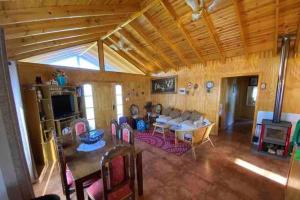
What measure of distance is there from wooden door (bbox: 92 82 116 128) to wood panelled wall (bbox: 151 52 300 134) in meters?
2.63

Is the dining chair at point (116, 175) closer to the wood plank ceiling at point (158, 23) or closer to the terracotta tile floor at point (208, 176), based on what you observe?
the terracotta tile floor at point (208, 176)

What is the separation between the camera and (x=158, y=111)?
652 centimetres

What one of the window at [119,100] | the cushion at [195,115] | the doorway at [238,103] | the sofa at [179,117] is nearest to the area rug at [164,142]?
the sofa at [179,117]

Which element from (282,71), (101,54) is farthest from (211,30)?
(101,54)

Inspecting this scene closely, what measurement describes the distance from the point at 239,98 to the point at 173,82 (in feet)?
13.0

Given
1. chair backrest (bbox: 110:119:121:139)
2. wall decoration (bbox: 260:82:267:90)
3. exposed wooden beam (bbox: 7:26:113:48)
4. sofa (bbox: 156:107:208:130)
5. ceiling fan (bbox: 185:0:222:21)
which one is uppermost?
ceiling fan (bbox: 185:0:222:21)

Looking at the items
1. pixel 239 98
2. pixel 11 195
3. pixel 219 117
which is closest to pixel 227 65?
pixel 219 117

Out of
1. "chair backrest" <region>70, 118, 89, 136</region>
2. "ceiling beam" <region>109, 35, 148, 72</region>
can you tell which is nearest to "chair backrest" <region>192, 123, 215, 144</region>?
"chair backrest" <region>70, 118, 89, 136</region>

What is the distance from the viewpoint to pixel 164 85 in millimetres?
6340

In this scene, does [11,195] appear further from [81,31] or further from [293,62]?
A: [293,62]

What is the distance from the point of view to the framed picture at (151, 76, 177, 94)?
598cm

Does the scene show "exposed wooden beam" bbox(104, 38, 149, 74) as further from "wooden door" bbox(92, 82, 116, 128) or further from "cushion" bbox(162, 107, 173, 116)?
"cushion" bbox(162, 107, 173, 116)

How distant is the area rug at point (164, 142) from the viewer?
364 centimetres

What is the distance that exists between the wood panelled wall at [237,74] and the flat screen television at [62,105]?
4011 mm
